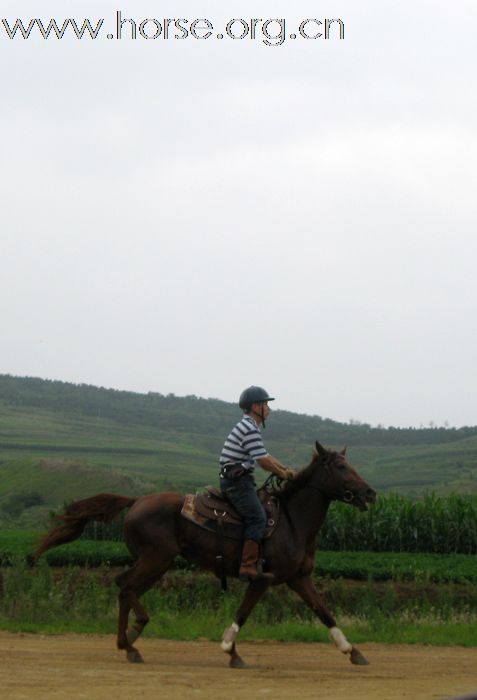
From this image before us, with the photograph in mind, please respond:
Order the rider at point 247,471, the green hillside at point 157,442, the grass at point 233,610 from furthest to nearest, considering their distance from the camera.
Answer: the green hillside at point 157,442 < the grass at point 233,610 < the rider at point 247,471

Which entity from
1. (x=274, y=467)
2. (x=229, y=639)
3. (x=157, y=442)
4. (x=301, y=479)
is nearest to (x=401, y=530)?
(x=301, y=479)

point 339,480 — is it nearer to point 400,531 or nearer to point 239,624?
point 239,624

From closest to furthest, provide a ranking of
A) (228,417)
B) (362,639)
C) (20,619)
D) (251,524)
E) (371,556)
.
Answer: (251,524) < (362,639) < (20,619) < (371,556) < (228,417)

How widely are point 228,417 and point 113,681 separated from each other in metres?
98.6

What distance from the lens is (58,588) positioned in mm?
17797

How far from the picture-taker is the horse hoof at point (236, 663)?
1171 cm

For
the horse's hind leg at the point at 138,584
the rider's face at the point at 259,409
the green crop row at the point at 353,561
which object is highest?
the rider's face at the point at 259,409

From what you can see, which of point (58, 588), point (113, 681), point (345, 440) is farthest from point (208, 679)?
point (345, 440)

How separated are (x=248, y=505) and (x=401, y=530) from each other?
46.8ft

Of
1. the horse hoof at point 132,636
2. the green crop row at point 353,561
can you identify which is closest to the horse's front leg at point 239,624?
the horse hoof at point 132,636

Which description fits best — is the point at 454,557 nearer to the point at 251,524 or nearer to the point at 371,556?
the point at 371,556

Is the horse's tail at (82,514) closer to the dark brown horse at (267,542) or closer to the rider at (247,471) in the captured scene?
the dark brown horse at (267,542)

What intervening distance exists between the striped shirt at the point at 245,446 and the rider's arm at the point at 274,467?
2.0 inches

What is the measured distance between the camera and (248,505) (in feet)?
40.3
